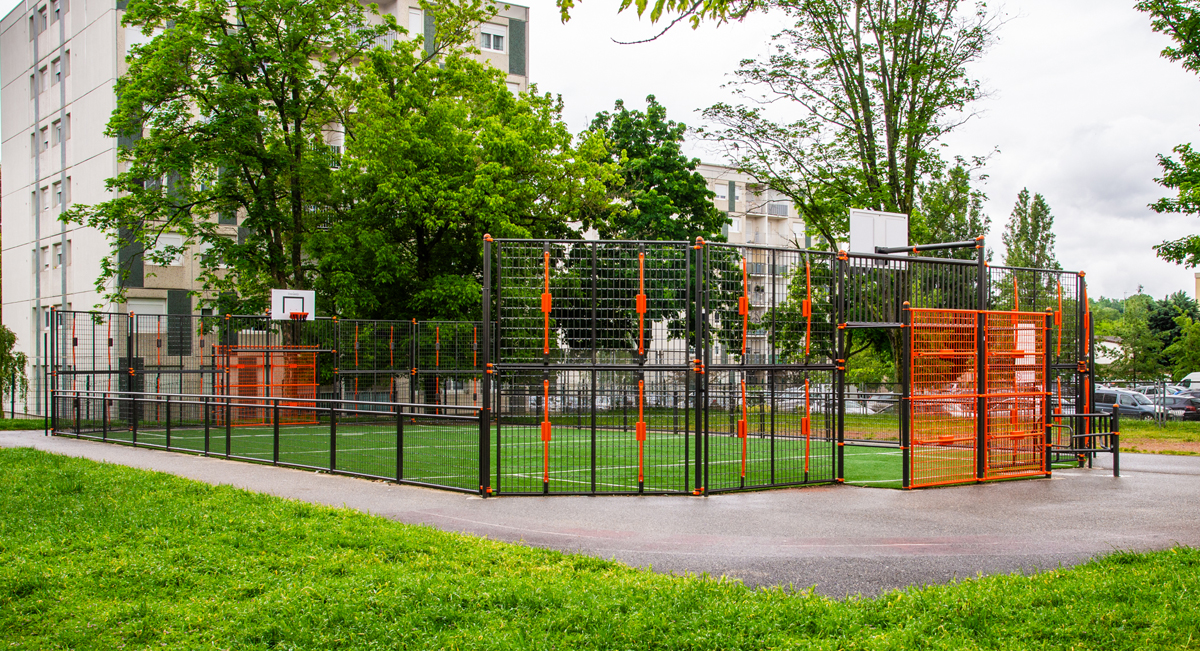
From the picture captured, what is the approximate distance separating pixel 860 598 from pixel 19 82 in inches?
2003

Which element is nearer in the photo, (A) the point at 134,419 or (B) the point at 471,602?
(B) the point at 471,602

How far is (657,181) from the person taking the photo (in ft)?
124

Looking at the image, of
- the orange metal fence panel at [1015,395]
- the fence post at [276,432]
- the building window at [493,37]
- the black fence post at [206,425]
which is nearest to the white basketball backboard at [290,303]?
the black fence post at [206,425]

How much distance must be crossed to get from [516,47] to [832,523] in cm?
4306

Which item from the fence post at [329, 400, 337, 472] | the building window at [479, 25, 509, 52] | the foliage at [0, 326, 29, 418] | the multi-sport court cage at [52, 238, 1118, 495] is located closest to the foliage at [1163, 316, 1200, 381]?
the multi-sport court cage at [52, 238, 1118, 495]

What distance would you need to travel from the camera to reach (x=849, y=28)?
2886 cm

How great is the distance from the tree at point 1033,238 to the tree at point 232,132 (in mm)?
54253

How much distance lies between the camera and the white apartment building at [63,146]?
36938 millimetres

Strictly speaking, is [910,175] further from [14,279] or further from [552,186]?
[14,279]

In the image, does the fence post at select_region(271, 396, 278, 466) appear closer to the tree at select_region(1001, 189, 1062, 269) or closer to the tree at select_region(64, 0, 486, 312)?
the tree at select_region(64, 0, 486, 312)

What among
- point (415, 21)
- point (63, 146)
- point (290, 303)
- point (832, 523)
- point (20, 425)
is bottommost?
point (20, 425)

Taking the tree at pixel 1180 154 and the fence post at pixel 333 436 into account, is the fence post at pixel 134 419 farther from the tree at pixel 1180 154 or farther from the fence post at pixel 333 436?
the tree at pixel 1180 154

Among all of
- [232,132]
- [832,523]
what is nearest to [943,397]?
[832,523]

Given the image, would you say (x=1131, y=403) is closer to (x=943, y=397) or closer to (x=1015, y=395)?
(x=1015, y=395)
